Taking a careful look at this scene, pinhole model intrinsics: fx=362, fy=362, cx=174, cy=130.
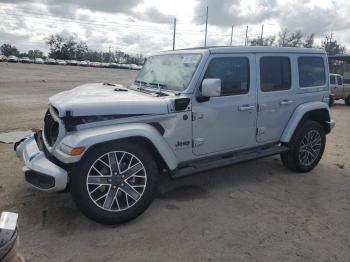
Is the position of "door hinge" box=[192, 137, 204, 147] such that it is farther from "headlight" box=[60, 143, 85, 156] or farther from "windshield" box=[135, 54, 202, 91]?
"headlight" box=[60, 143, 85, 156]

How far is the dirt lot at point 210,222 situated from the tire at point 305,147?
0.17 meters

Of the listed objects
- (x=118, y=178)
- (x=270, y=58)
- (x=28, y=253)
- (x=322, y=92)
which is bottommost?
(x=28, y=253)

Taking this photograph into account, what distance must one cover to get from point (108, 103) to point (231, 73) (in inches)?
69.7

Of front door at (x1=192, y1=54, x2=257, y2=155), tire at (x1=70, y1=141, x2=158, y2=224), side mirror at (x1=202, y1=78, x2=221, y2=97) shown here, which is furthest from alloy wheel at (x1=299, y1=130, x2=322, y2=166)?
tire at (x1=70, y1=141, x2=158, y2=224)

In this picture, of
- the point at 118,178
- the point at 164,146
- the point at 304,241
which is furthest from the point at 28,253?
the point at 304,241

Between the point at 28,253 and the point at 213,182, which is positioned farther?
the point at 213,182

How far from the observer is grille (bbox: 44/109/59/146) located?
410 cm

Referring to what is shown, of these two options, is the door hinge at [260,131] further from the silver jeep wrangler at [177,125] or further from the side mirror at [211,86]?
the side mirror at [211,86]

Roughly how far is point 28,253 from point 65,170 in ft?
2.72

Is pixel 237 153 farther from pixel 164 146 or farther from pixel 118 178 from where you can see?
pixel 118 178

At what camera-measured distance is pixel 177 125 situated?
13.7 ft

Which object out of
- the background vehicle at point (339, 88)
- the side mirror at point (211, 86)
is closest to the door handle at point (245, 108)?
the side mirror at point (211, 86)

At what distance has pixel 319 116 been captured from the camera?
5.93 metres

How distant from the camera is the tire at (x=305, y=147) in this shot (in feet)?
18.2
